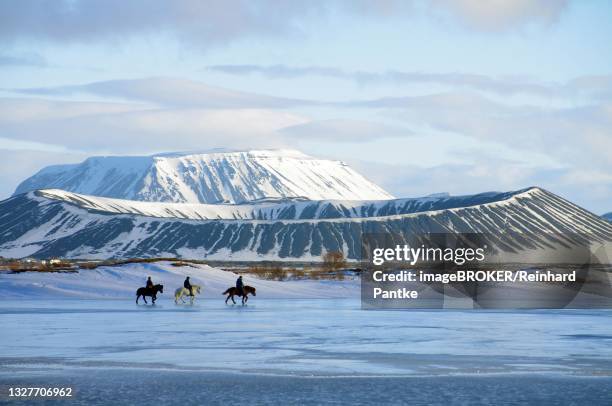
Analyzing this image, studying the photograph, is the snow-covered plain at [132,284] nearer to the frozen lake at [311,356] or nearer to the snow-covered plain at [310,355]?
the snow-covered plain at [310,355]

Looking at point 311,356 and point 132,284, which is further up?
point 132,284

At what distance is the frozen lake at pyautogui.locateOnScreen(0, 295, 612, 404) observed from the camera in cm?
1950

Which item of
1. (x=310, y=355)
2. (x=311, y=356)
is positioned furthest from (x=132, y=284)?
(x=311, y=356)

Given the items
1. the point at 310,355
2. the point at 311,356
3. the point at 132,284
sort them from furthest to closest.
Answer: the point at 132,284, the point at 310,355, the point at 311,356

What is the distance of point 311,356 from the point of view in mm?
25641

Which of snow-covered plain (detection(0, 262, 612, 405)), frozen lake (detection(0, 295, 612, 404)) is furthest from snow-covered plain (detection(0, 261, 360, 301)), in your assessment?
frozen lake (detection(0, 295, 612, 404))

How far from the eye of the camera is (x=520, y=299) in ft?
213

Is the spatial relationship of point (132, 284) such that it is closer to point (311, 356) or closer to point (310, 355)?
point (310, 355)

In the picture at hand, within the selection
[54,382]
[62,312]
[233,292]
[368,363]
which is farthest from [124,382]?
[233,292]

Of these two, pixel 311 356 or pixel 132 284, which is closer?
pixel 311 356

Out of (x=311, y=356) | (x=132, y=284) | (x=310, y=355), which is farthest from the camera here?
(x=132, y=284)

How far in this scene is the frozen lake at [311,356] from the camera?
64.0ft

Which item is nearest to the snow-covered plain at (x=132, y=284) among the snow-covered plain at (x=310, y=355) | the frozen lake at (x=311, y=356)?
the snow-covered plain at (x=310, y=355)

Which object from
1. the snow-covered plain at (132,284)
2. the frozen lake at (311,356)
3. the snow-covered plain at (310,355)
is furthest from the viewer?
the snow-covered plain at (132,284)
